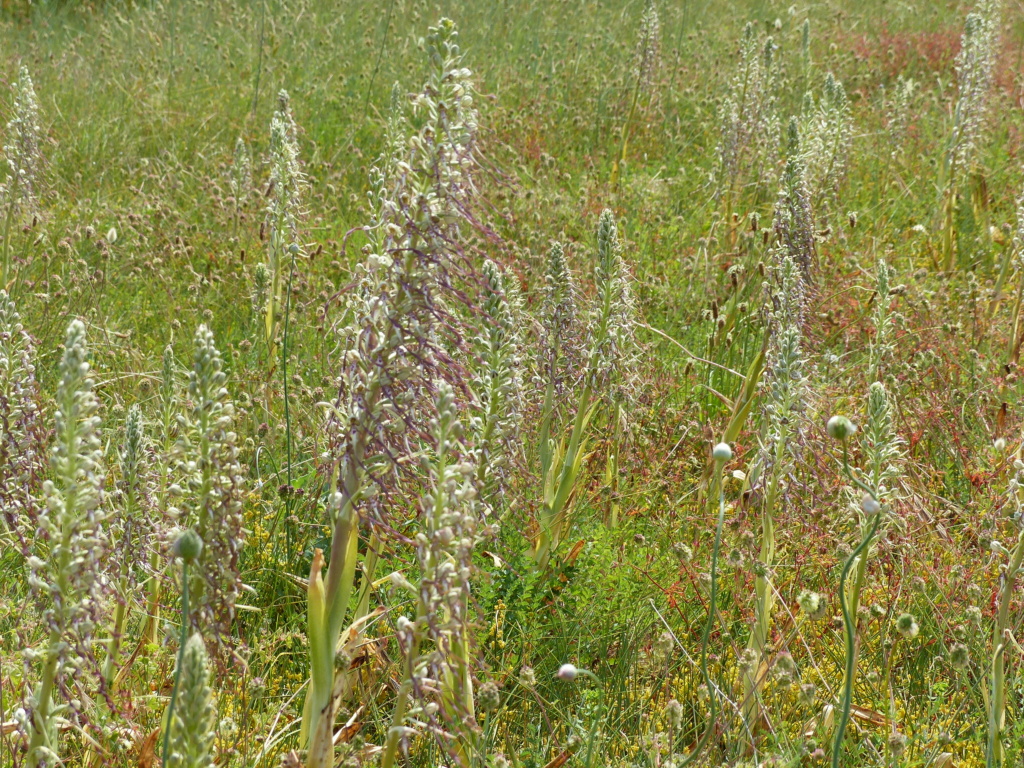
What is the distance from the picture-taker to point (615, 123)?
7.51 meters

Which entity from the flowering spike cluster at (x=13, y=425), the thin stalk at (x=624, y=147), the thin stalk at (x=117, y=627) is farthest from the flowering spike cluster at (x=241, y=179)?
the thin stalk at (x=117, y=627)

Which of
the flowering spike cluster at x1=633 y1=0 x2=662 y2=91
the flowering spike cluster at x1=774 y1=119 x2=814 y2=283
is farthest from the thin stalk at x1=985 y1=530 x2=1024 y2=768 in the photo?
the flowering spike cluster at x1=633 y1=0 x2=662 y2=91

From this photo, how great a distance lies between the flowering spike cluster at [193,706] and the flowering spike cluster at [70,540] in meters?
0.23

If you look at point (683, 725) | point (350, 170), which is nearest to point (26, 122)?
point (350, 170)

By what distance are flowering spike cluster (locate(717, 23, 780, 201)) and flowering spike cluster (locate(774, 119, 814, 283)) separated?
2772 millimetres

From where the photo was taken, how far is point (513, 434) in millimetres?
2754

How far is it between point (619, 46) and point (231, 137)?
12.6ft

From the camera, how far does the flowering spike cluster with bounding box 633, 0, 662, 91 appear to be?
6823 millimetres

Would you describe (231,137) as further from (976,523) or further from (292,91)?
(976,523)

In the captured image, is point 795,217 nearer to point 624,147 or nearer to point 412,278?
point 412,278

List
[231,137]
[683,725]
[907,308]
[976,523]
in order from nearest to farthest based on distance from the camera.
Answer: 1. [683,725]
2. [976,523]
3. [907,308]
4. [231,137]

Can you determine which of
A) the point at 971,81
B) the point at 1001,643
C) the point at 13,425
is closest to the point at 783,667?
the point at 1001,643

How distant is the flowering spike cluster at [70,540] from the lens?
5.22 ft

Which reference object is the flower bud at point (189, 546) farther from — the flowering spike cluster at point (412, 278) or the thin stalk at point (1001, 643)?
the thin stalk at point (1001, 643)
